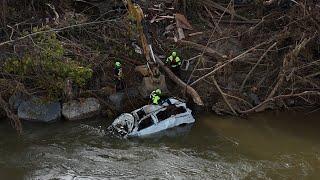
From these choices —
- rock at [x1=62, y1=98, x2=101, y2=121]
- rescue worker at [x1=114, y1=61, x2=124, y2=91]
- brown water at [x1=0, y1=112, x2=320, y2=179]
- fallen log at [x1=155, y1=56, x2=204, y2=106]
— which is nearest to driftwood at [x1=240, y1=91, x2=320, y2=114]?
brown water at [x1=0, y1=112, x2=320, y2=179]

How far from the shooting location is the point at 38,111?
588 inches

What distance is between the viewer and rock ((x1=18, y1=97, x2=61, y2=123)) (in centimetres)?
1490

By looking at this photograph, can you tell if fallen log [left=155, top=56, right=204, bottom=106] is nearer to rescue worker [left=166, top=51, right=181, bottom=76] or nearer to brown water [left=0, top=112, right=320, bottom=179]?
rescue worker [left=166, top=51, right=181, bottom=76]

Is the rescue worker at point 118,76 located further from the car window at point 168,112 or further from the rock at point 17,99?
the rock at point 17,99

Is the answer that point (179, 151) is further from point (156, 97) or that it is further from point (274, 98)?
point (274, 98)

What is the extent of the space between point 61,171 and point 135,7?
5872 mm

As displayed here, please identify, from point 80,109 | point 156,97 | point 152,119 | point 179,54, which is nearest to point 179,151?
point 152,119

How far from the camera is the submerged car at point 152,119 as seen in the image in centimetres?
1416

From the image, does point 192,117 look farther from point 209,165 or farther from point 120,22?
point 120,22

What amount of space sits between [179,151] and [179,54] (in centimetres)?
428

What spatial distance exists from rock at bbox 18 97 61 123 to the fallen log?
3619 mm

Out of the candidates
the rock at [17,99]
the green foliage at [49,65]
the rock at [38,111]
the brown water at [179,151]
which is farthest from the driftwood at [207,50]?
the rock at [17,99]

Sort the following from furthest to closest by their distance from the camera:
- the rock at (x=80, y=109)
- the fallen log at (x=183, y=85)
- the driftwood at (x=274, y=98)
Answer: the fallen log at (x=183, y=85), the rock at (x=80, y=109), the driftwood at (x=274, y=98)

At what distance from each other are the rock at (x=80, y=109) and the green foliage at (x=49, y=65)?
80cm
